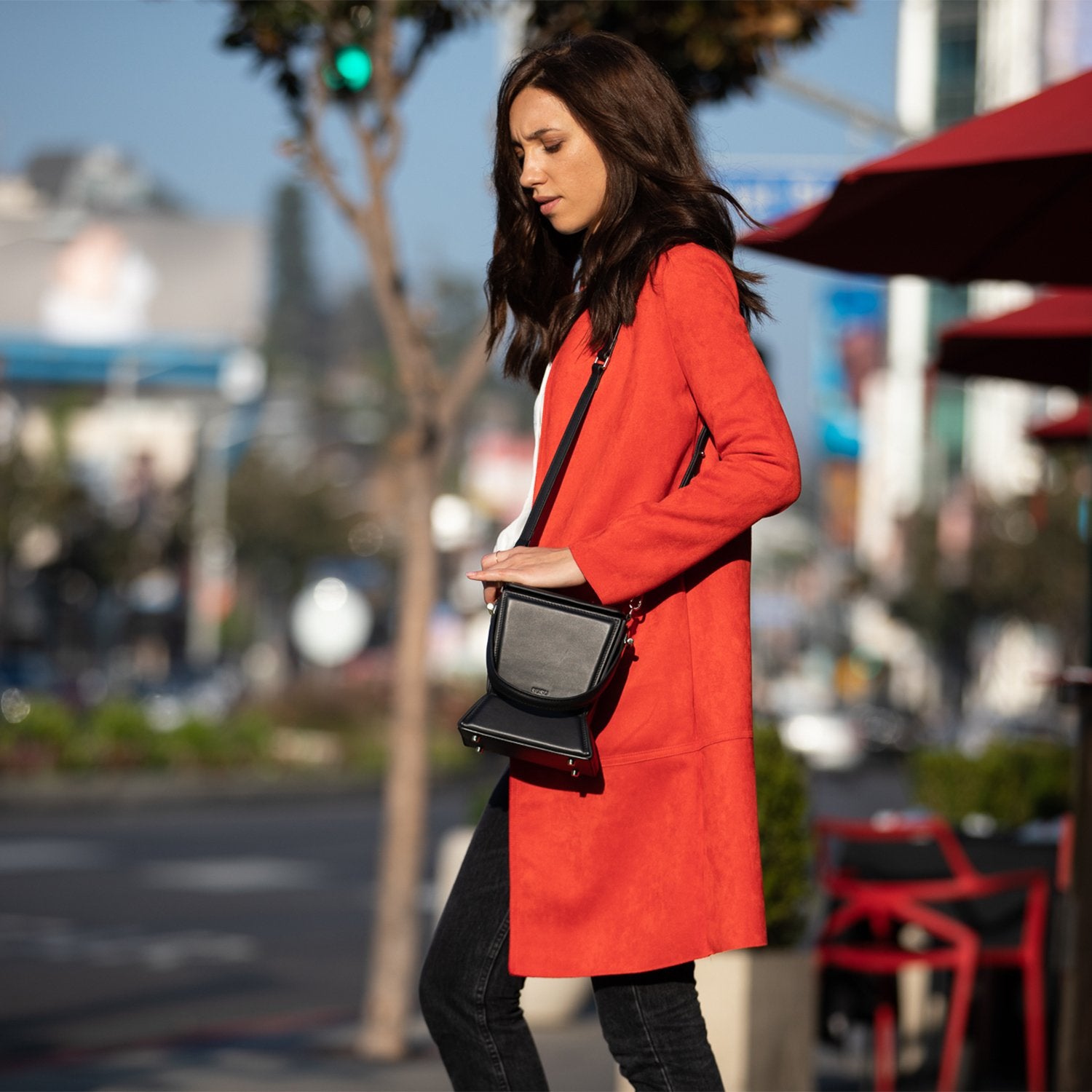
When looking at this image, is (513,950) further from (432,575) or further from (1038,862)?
(432,575)

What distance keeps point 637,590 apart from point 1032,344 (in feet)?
14.4

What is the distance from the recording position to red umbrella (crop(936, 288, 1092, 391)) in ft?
19.9

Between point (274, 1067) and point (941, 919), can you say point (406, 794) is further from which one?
point (941, 919)

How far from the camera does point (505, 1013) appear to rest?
2.64m

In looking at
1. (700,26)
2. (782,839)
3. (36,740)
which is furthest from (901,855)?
(36,740)

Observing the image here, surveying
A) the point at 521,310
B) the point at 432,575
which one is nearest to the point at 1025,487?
the point at 432,575

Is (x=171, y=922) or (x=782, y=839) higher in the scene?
(x=782, y=839)

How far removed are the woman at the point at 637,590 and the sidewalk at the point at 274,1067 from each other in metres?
3.04

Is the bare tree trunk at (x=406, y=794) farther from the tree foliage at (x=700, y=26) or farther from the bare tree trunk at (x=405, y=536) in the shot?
the tree foliage at (x=700, y=26)

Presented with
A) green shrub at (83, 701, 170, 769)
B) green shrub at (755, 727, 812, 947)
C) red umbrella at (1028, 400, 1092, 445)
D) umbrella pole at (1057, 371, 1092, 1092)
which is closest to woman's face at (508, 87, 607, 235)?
umbrella pole at (1057, 371, 1092, 1092)

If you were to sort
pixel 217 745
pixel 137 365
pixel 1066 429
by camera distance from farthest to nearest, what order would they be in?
pixel 137 365 → pixel 217 745 → pixel 1066 429

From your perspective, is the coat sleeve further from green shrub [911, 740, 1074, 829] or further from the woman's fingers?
green shrub [911, 740, 1074, 829]

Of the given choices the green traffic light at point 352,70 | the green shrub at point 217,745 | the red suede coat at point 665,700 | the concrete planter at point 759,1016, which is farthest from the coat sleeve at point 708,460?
the green shrub at point 217,745

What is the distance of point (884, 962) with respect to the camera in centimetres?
509
